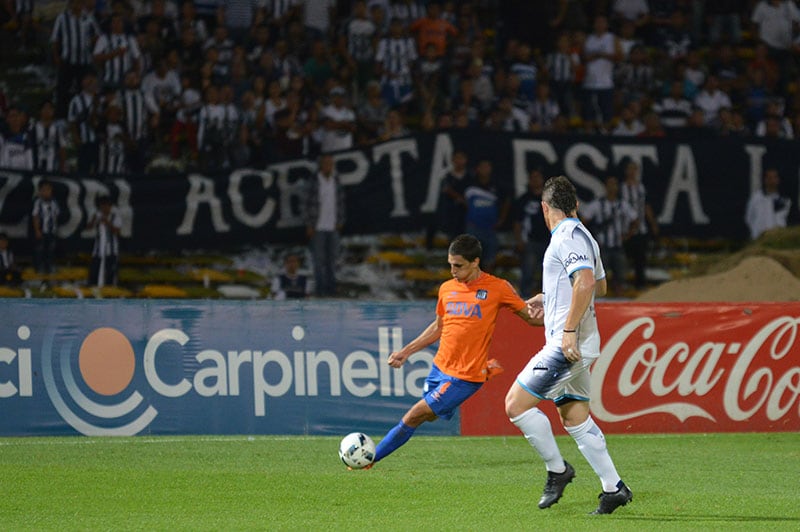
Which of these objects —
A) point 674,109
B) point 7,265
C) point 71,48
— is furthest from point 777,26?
point 7,265

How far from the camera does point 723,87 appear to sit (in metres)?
22.6

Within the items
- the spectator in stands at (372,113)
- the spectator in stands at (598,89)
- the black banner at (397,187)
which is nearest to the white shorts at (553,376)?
the black banner at (397,187)

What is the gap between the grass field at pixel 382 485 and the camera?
25.3 feet

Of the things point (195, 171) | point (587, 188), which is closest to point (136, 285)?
point (195, 171)

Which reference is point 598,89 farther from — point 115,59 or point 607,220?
point 115,59

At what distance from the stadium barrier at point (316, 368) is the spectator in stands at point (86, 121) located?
16.9 ft

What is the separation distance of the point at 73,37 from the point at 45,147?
206 centimetres

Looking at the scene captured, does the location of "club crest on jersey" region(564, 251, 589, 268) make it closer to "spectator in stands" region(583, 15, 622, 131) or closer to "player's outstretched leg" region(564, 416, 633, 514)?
"player's outstretched leg" region(564, 416, 633, 514)

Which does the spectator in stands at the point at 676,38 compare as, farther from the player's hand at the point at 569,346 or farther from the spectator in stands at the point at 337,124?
the player's hand at the point at 569,346

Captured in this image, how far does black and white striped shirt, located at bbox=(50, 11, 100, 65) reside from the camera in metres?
18.4

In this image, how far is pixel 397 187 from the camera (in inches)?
711

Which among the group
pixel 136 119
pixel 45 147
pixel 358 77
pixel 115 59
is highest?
pixel 115 59

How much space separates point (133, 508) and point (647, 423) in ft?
21.0

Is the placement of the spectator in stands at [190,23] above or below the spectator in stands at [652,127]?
above
